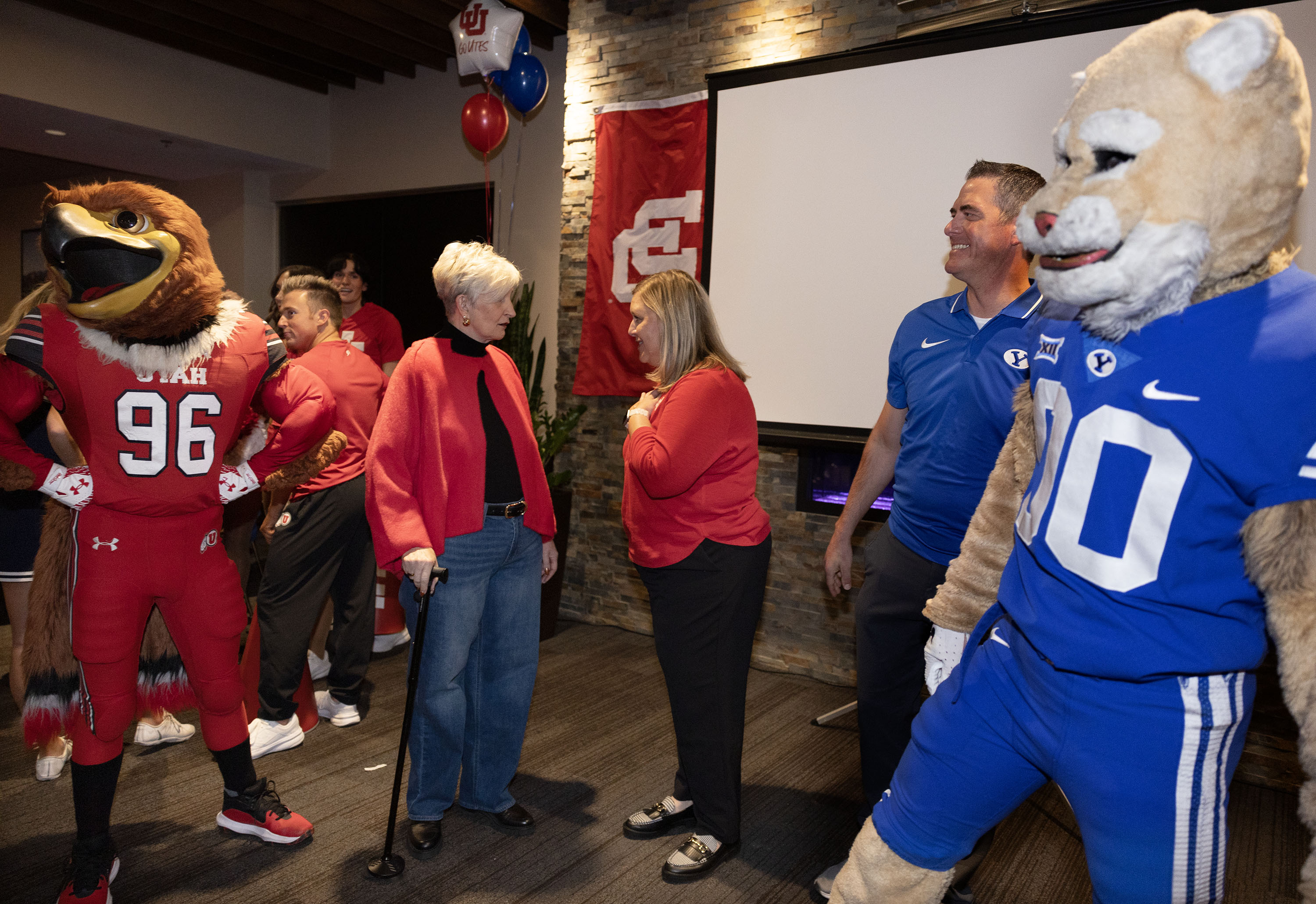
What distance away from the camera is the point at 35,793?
8.28 ft

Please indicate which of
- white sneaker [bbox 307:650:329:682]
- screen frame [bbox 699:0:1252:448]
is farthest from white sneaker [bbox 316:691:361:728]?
screen frame [bbox 699:0:1252:448]

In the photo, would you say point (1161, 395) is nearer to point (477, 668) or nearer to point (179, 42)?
point (477, 668)

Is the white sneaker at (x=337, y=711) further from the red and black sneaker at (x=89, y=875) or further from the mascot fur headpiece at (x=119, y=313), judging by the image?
the red and black sneaker at (x=89, y=875)

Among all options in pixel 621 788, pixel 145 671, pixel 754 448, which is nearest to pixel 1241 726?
pixel 754 448

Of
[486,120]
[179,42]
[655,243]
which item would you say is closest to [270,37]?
[179,42]

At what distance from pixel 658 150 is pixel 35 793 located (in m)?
3.60

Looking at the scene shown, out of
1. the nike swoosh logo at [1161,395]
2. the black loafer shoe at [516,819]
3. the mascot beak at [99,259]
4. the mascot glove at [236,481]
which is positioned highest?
the mascot beak at [99,259]

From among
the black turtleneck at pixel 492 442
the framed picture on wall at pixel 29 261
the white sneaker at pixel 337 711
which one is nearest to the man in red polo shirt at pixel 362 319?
the white sneaker at pixel 337 711

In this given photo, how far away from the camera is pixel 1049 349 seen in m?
1.33

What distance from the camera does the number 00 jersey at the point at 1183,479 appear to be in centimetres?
103

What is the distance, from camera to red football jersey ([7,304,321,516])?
191cm

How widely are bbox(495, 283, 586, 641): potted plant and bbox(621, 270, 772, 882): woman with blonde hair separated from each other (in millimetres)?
1903

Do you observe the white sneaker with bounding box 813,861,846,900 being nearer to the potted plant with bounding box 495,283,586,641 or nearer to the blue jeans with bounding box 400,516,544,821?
the blue jeans with bounding box 400,516,544,821

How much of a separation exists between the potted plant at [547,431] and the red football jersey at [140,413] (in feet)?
6.64
